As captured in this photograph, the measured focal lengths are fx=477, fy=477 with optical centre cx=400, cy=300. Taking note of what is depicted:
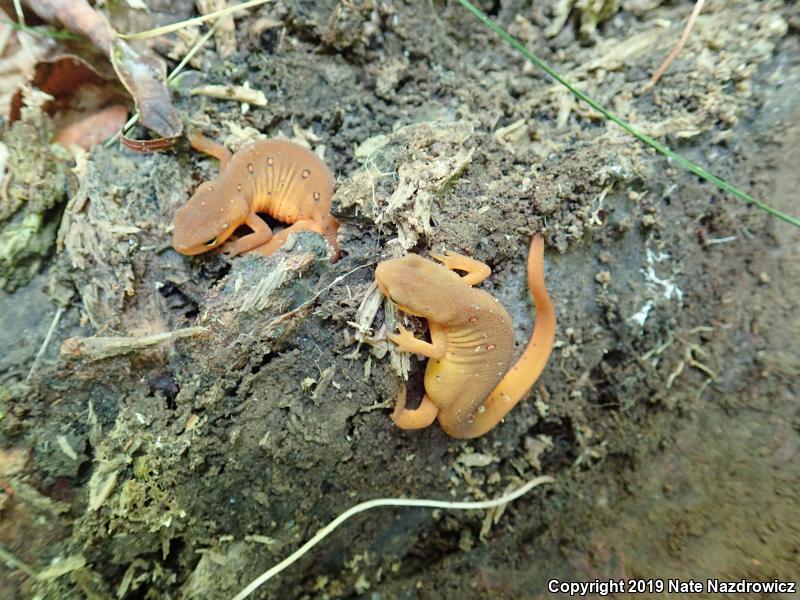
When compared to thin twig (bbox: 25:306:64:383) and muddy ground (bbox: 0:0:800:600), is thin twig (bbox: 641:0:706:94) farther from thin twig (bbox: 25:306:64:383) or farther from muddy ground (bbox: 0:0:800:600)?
thin twig (bbox: 25:306:64:383)

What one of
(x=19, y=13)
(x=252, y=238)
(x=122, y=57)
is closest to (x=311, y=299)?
(x=252, y=238)

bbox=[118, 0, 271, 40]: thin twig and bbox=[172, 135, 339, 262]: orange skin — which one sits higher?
bbox=[118, 0, 271, 40]: thin twig

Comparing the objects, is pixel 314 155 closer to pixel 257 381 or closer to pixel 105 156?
pixel 105 156

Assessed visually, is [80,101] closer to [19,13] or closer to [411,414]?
[19,13]

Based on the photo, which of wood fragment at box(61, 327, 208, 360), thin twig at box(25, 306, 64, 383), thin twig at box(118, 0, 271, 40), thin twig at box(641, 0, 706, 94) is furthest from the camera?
thin twig at box(641, 0, 706, 94)

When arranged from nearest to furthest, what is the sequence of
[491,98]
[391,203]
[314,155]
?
[391,203], [314,155], [491,98]

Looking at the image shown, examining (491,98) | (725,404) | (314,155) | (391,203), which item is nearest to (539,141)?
(491,98)

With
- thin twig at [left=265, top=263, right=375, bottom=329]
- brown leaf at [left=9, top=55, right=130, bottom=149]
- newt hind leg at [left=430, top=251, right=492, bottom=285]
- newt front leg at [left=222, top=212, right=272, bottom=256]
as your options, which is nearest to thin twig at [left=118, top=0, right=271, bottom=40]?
brown leaf at [left=9, top=55, right=130, bottom=149]
